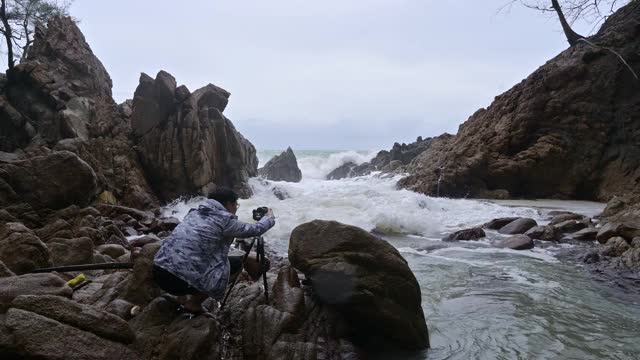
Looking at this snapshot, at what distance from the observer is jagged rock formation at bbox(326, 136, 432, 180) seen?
4023 cm

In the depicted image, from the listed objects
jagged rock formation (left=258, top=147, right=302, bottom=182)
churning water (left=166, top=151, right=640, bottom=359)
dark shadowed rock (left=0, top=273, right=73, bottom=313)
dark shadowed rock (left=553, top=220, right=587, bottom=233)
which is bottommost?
churning water (left=166, top=151, right=640, bottom=359)

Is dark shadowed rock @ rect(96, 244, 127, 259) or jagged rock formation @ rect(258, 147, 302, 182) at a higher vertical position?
jagged rock formation @ rect(258, 147, 302, 182)

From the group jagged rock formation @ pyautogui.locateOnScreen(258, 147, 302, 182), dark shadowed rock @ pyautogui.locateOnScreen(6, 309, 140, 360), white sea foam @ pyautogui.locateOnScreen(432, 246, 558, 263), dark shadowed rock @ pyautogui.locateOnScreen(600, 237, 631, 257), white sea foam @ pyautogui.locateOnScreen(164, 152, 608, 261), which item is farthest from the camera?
jagged rock formation @ pyautogui.locateOnScreen(258, 147, 302, 182)

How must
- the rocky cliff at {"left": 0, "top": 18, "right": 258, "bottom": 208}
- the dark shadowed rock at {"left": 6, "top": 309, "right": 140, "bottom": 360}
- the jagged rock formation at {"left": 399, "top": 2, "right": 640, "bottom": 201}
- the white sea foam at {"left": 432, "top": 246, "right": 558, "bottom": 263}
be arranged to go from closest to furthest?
the dark shadowed rock at {"left": 6, "top": 309, "right": 140, "bottom": 360}, the white sea foam at {"left": 432, "top": 246, "right": 558, "bottom": 263}, the rocky cliff at {"left": 0, "top": 18, "right": 258, "bottom": 208}, the jagged rock formation at {"left": 399, "top": 2, "right": 640, "bottom": 201}

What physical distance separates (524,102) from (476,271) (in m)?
14.8

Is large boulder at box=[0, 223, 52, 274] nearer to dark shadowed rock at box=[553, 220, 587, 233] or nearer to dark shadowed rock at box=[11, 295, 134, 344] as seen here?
dark shadowed rock at box=[11, 295, 134, 344]

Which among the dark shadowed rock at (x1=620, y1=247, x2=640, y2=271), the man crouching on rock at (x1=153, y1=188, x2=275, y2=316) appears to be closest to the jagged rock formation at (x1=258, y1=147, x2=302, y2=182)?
the dark shadowed rock at (x1=620, y1=247, x2=640, y2=271)

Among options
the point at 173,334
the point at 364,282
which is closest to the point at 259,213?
the point at 364,282

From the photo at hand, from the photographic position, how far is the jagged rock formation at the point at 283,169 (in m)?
45.1

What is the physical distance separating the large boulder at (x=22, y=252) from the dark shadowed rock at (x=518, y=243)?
957 cm

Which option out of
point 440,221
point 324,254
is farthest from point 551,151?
point 324,254

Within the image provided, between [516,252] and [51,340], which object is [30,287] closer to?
[51,340]

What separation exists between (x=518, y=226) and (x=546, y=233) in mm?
1218

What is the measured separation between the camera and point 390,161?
142 ft
